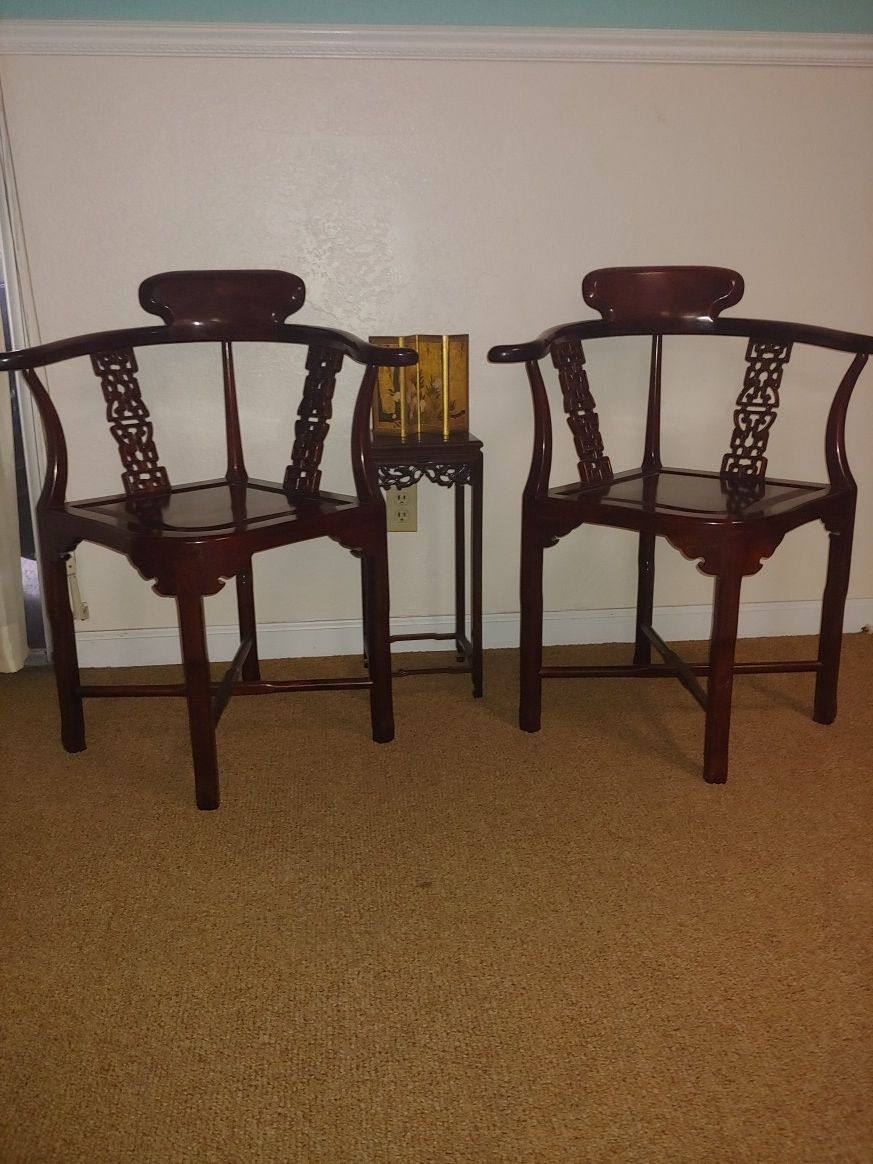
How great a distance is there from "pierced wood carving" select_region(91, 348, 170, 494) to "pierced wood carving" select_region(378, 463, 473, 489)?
0.44 m

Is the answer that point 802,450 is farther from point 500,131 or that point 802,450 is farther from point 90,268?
point 90,268

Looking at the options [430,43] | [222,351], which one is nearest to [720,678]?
[222,351]

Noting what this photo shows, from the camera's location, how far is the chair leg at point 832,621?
1795 mm

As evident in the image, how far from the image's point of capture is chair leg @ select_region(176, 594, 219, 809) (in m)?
1.52

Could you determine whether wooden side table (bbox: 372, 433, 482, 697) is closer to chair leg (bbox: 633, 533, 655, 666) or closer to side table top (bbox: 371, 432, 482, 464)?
side table top (bbox: 371, 432, 482, 464)

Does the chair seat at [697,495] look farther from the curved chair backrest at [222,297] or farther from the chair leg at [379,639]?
the curved chair backrest at [222,297]

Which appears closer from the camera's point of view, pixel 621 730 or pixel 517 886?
pixel 517 886

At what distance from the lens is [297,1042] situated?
108 cm

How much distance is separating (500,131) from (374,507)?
96 centimetres

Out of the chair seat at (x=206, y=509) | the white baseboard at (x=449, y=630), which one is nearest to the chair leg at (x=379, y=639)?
the chair seat at (x=206, y=509)

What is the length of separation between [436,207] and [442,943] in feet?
5.15

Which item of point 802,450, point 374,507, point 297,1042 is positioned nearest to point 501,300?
point 374,507

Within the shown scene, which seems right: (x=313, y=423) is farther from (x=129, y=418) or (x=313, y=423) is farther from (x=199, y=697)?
(x=199, y=697)

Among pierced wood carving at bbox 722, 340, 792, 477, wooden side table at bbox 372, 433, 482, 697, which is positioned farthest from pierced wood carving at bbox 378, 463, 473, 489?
pierced wood carving at bbox 722, 340, 792, 477
